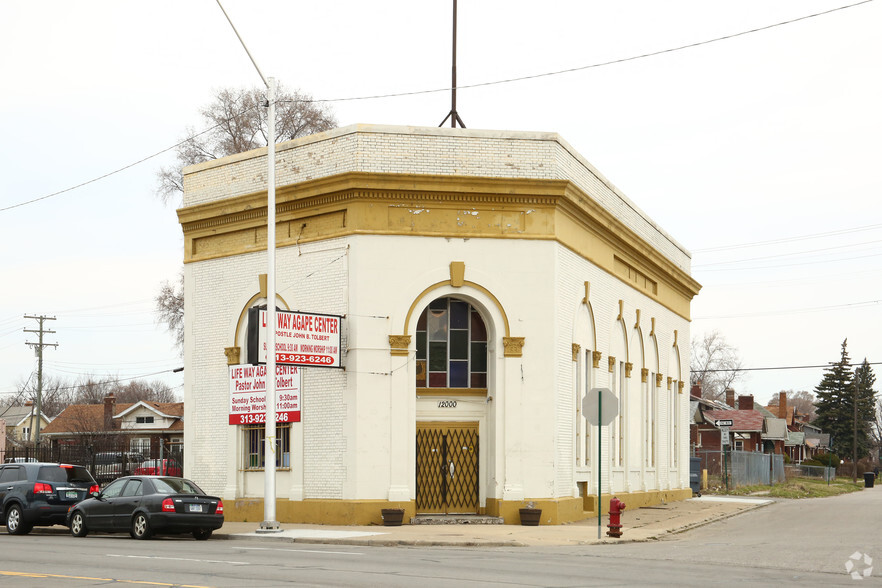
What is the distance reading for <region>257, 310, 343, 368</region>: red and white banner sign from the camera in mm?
23594

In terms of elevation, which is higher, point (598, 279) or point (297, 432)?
point (598, 279)

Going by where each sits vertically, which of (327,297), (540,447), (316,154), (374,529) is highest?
(316,154)

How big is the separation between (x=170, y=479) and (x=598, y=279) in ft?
43.4

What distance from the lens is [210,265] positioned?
93.8ft

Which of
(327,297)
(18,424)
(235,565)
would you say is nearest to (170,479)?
(327,297)

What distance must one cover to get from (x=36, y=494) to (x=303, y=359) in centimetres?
692

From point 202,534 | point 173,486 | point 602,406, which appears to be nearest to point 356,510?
point 202,534

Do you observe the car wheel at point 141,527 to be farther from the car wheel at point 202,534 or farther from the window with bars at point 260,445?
the window with bars at point 260,445

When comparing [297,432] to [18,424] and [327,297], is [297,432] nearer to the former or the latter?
[327,297]

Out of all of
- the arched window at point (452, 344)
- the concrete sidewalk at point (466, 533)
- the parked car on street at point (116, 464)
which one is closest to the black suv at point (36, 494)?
the concrete sidewalk at point (466, 533)

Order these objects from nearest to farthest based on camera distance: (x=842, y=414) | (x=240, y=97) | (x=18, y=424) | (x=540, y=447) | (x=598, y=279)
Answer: (x=540, y=447)
(x=598, y=279)
(x=240, y=97)
(x=842, y=414)
(x=18, y=424)

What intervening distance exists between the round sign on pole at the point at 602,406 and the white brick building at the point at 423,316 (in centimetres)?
346

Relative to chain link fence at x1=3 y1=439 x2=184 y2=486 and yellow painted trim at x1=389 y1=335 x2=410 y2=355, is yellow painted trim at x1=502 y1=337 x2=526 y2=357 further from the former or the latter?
chain link fence at x1=3 y1=439 x2=184 y2=486

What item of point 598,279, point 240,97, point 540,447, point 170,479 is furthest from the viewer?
point 240,97
